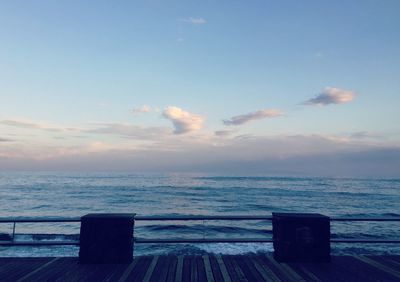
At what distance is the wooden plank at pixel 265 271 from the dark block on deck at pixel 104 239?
10.7 ft

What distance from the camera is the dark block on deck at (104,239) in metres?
7.20

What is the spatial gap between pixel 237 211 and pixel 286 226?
3069 cm

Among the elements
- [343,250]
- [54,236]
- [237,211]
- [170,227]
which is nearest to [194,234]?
[170,227]

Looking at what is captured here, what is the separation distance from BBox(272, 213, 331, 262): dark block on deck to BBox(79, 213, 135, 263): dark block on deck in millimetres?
4055

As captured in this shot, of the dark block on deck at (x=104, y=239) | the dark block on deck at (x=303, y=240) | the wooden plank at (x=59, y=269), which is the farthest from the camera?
the dark block on deck at (x=303, y=240)

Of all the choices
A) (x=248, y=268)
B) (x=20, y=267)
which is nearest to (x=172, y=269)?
(x=248, y=268)

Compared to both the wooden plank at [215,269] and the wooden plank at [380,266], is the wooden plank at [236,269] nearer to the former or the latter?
the wooden plank at [215,269]

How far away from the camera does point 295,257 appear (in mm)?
7418

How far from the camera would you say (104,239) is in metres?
7.24

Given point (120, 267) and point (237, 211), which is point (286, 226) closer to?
point (120, 267)

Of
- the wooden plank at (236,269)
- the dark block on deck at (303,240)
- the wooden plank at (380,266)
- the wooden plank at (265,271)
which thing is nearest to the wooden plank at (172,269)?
the wooden plank at (236,269)

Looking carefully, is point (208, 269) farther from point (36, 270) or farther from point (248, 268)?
point (36, 270)

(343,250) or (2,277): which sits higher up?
(2,277)

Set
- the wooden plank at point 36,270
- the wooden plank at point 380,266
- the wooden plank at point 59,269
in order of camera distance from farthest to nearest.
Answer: the wooden plank at point 380,266
the wooden plank at point 59,269
the wooden plank at point 36,270
